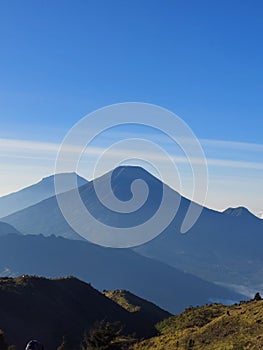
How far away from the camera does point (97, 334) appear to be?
4225 cm

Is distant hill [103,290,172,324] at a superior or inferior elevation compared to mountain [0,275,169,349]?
superior

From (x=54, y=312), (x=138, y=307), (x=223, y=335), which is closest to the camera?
(x=223, y=335)

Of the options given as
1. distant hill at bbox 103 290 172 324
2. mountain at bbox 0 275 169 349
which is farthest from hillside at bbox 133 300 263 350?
distant hill at bbox 103 290 172 324

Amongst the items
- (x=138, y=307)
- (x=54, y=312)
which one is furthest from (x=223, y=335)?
(x=138, y=307)

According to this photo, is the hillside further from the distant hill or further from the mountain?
the distant hill

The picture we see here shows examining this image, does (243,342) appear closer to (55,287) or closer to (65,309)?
(65,309)

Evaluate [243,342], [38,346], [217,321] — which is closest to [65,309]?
[217,321]

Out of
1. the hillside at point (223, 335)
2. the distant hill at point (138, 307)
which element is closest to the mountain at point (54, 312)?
the distant hill at point (138, 307)

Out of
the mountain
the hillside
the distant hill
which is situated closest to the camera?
the hillside

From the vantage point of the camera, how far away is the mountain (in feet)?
269

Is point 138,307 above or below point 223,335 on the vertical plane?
above

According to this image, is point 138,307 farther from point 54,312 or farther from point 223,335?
point 223,335

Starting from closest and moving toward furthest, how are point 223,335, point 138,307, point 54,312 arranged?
1. point 223,335
2. point 54,312
3. point 138,307

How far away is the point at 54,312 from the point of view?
305ft
